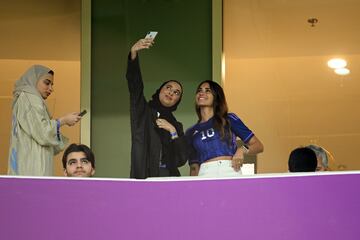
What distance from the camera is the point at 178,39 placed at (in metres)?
6.48

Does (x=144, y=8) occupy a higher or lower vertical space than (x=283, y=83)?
higher

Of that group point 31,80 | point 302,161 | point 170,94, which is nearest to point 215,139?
point 302,161

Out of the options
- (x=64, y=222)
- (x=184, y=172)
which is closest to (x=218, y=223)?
(x=64, y=222)

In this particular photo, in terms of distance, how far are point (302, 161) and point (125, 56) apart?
8.26 ft

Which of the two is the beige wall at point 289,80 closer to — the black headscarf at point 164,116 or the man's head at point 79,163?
the black headscarf at point 164,116

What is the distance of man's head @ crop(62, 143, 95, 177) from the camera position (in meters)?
4.15

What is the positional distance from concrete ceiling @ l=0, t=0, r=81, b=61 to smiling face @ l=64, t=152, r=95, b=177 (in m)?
2.27

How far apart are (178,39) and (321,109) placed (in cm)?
122

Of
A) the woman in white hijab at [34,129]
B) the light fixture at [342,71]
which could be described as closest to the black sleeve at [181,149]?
the woman in white hijab at [34,129]

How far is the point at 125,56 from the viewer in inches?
253

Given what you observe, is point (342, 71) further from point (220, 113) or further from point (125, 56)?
point (220, 113)

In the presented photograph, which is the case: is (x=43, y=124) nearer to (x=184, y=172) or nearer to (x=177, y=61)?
(x=184, y=172)

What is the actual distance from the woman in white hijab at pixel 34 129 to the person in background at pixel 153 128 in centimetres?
48

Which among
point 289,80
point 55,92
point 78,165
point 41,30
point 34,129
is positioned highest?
point 41,30
